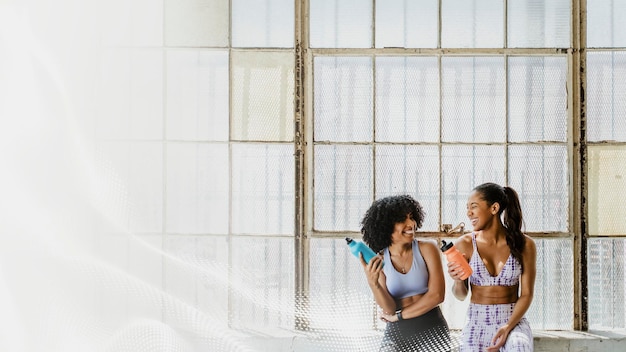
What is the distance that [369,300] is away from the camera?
3139 millimetres

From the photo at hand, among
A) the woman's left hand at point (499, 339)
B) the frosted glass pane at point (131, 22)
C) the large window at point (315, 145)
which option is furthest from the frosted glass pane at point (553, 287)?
the frosted glass pane at point (131, 22)

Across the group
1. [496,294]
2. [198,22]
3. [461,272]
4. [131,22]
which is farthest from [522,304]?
[131,22]

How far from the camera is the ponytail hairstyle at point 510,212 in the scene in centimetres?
262

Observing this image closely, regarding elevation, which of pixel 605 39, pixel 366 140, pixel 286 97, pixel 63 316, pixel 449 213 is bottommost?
pixel 63 316

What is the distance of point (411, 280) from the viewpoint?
8.59ft

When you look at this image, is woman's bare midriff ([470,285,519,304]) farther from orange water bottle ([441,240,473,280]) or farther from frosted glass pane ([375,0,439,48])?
frosted glass pane ([375,0,439,48])

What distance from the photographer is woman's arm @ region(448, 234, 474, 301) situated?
2.60 m

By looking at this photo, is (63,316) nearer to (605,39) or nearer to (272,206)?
(272,206)

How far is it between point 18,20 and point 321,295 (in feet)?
6.12

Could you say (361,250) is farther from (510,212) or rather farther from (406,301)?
(510,212)

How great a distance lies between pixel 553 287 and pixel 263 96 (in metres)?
1.59

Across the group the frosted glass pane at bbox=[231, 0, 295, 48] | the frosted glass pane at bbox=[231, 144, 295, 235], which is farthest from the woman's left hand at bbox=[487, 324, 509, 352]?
the frosted glass pane at bbox=[231, 0, 295, 48]

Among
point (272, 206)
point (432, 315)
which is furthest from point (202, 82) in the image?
point (432, 315)

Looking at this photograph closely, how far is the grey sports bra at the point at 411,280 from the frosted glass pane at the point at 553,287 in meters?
0.78
